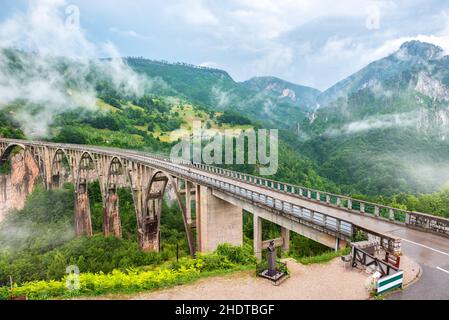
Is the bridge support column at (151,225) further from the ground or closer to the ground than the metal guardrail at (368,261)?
closer to the ground

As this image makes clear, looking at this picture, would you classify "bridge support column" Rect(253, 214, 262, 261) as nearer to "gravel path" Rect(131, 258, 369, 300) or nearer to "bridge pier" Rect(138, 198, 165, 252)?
"gravel path" Rect(131, 258, 369, 300)

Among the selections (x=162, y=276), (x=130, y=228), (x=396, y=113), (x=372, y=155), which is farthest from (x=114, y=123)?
(x=396, y=113)

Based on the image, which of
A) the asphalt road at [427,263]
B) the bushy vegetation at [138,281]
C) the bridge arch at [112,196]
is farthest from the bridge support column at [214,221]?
the bridge arch at [112,196]

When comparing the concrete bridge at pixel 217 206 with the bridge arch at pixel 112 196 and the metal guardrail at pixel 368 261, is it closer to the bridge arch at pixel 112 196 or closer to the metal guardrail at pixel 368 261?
the bridge arch at pixel 112 196

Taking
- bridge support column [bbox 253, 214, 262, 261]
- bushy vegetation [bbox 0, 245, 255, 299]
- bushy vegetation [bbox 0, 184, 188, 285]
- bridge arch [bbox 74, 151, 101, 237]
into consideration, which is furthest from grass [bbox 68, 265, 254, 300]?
bridge arch [bbox 74, 151, 101, 237]

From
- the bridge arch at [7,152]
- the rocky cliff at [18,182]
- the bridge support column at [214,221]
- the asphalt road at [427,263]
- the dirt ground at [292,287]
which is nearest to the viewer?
the asphalt road at [427,263]

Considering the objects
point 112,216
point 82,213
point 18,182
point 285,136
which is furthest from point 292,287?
point 285,136

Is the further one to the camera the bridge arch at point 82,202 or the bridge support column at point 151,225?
the bridge arch at point 82,202

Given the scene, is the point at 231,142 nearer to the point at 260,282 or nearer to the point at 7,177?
the point at 7,177

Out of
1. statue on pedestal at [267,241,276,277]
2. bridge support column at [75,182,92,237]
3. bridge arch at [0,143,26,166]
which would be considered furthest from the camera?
bridge arch at [0,143,26,166]
